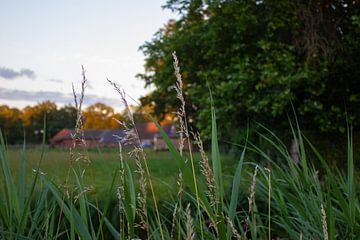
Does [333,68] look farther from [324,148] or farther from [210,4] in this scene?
[210,4]

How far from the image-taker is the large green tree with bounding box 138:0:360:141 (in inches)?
417

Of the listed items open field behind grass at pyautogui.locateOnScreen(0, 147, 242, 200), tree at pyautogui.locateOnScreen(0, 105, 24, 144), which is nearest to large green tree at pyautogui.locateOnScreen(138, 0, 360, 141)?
open field behind grass at pyautogui.locateOnScreen(0, 147, 242, 200)

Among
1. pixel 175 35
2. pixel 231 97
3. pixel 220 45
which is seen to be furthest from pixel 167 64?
pixel 231 97

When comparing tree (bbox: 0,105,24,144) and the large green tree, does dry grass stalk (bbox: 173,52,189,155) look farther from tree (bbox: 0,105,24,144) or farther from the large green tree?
the large green tree

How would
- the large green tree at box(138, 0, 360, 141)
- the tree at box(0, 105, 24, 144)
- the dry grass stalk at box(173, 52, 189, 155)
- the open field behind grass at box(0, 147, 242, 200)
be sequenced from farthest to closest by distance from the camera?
the large green tree at box(138, 0, 360, 141) < the tree at box(0, 105, 24, 144) < the open field behind grass at box(0, 147, 242, 200) < the dry grass stalk at box(173, 52, 189, 155)

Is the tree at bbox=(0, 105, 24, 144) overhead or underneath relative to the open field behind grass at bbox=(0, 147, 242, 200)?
overhead

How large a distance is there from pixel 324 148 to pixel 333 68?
88.9 inches

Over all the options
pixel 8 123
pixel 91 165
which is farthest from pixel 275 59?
pixel 91 165

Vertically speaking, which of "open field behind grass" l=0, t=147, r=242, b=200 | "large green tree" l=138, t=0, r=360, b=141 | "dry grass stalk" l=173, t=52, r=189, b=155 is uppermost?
"large green tree" l=138, t=0, r=360, b=141

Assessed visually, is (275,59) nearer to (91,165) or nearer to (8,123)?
(8,123)

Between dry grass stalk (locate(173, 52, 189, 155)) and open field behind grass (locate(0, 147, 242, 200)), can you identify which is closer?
dry grass stalk (locate(173, 52, 189, 155))

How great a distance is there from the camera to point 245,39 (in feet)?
41.1

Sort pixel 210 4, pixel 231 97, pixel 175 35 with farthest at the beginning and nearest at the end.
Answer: pixel 175 35
pixel 210 4
pixel 231 97

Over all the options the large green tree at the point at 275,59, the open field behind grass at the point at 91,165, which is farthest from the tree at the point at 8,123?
the large green tree at the point at 275,59
